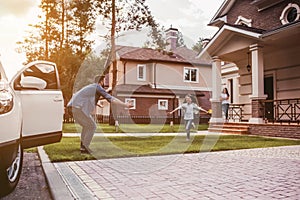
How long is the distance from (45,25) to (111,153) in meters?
19.1

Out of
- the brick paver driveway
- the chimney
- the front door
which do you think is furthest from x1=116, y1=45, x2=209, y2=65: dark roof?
the brick paver driveway

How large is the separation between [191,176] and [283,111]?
10.1m

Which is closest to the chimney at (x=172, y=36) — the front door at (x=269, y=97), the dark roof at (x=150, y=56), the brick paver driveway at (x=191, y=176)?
the dark roof at (x=150, y=56)

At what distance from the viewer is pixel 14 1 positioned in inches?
255

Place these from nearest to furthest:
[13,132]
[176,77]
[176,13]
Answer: [13,132] < [176,13] < [176,77]

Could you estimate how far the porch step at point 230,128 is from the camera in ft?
44.7

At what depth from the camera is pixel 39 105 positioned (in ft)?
14.6

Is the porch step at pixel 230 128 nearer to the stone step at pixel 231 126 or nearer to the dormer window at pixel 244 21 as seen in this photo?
the stone step at pixel 231 126

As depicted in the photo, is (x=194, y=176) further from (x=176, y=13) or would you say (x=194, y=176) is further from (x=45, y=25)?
(x=45, y=25)

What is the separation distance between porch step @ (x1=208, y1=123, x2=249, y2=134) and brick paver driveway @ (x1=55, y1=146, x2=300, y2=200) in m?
6.69

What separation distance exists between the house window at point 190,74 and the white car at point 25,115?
2558 centimetres

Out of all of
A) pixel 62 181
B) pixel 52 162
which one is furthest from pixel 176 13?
pixel 62 181

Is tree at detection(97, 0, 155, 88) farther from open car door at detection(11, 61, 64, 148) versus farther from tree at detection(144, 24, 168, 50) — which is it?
open car door at detection(11, 61, 64, 148)

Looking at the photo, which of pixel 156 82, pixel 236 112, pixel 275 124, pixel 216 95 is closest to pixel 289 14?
pixel 216 95
